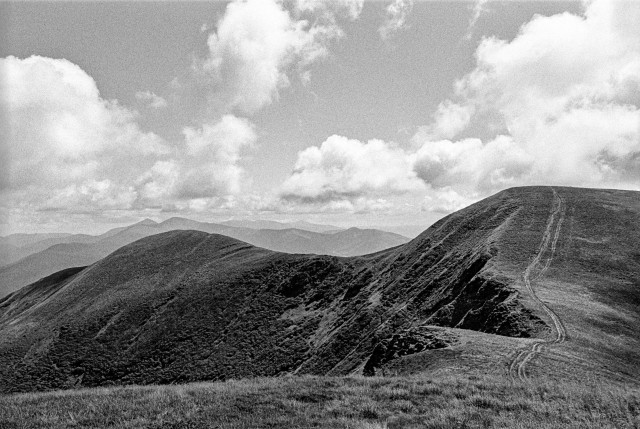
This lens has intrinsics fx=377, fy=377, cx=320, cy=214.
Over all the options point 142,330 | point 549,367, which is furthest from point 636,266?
point 142,330

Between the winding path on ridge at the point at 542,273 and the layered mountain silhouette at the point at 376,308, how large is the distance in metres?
0.18

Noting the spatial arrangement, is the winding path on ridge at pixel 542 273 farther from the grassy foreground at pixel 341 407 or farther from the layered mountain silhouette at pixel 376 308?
the grassy foreground at pixel 341 407

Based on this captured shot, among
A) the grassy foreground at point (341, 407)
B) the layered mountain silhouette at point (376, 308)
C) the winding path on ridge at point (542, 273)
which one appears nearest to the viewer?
the grassy foreground at point (341, 407)

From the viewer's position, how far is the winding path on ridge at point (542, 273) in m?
19.8

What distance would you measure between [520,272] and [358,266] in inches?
2045

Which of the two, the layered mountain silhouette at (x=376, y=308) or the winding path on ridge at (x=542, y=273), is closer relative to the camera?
the winding path on ridge at (x=542, y=273)

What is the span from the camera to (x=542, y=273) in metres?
45.2

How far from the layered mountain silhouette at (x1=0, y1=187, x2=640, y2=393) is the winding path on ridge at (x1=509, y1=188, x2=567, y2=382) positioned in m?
0.18

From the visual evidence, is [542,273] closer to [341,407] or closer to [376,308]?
[376,308]

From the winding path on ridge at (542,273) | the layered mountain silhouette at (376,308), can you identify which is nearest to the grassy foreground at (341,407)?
the winding path on ridge at (542,273)

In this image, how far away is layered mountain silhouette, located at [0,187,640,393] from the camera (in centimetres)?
2841

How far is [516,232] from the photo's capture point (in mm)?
62406

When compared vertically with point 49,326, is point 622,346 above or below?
above

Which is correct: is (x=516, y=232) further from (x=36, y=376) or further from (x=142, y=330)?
(x=36, y=376)
